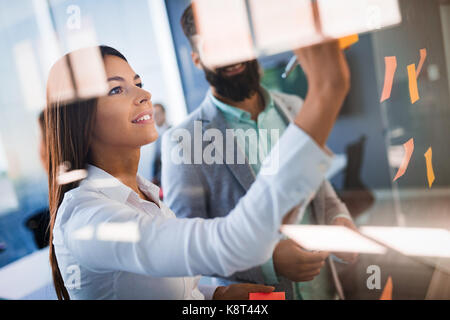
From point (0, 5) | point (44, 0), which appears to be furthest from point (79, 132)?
point (0, 5)

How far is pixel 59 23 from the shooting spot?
1.23 m

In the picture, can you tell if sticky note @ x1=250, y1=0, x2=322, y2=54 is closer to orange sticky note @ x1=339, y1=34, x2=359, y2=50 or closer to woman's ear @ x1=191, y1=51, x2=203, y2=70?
orange sticky note @ x1=339, y1=34, x2=359, y2=50

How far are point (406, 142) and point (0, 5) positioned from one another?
1.48m

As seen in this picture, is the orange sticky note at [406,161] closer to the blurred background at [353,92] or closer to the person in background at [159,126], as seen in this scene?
the blurred background at [353,92]

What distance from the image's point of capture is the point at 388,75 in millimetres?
970

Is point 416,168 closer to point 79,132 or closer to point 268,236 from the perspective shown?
point 268,236

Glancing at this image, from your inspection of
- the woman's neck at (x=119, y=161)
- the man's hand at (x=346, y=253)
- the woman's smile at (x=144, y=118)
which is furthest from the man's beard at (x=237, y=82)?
the man's hand at (x=346, y=253)

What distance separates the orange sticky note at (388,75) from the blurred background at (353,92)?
0.01 meters

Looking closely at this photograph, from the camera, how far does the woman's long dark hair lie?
107cm

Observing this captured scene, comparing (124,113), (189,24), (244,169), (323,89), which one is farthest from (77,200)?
(323,89)

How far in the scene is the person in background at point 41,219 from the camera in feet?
3.99

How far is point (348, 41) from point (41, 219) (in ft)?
3.73

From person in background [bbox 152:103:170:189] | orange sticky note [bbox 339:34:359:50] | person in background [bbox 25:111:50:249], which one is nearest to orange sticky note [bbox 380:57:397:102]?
orange sticky note [bbox 339:34:359:50]

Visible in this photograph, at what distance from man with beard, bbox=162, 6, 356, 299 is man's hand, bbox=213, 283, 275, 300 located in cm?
2
